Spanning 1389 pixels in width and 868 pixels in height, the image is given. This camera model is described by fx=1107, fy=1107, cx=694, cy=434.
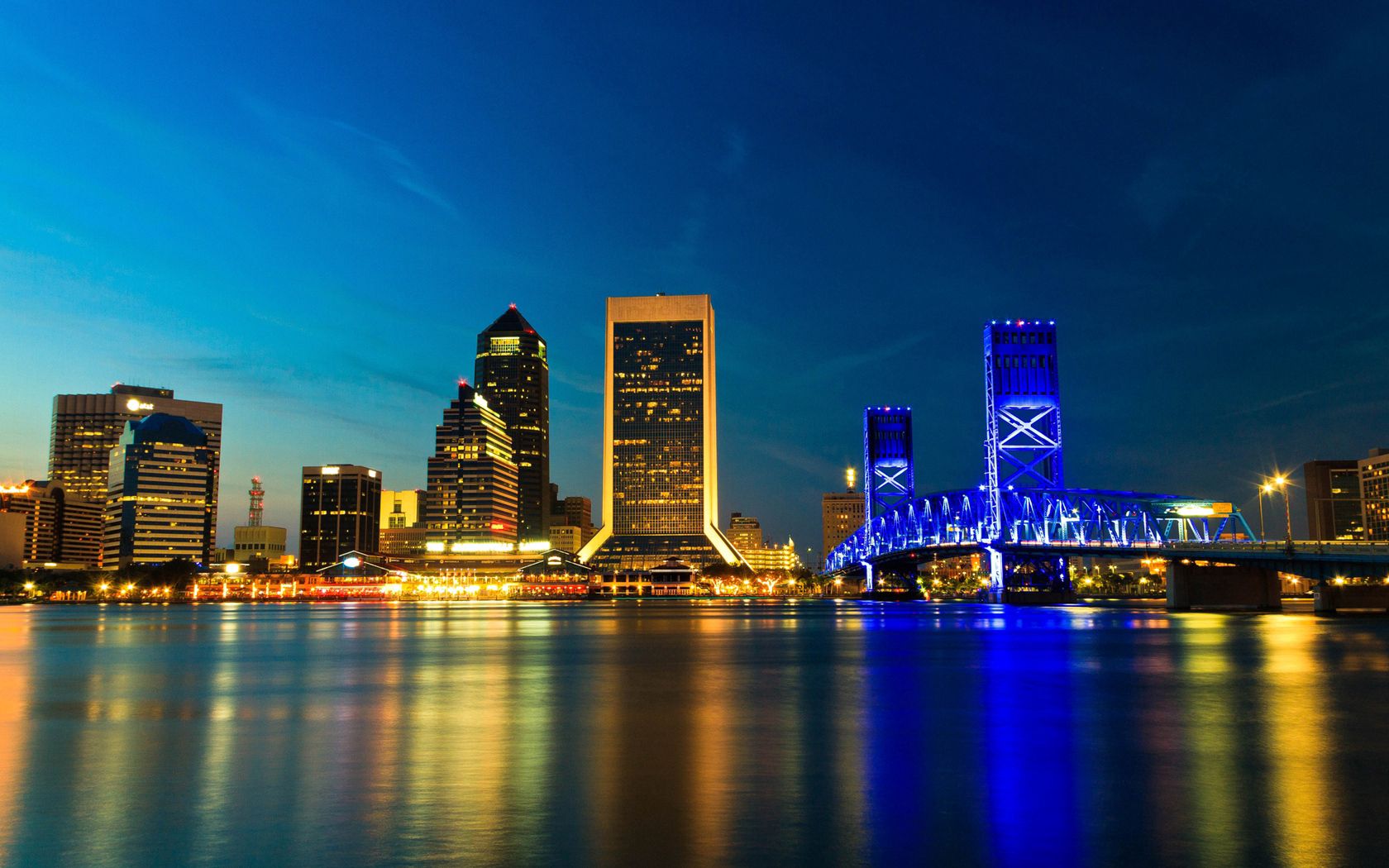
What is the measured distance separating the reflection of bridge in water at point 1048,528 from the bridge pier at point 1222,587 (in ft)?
0.34

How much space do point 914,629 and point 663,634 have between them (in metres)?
20.4

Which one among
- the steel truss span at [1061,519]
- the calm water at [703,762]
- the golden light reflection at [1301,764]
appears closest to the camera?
the golden light reflection at [1301,764]

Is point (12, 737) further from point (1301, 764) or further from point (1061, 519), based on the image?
point (1061, 519)

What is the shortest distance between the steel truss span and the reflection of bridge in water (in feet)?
0.68

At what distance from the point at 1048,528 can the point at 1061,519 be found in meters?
6.62

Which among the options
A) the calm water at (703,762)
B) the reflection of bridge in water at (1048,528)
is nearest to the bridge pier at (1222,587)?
the reflection of bridge in water at (1048,528)

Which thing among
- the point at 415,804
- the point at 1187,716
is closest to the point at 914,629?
the point at 1187,716

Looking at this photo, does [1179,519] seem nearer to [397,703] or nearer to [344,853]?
[397,703]

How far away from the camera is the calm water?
45.5 ft

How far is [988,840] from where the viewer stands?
13.9m

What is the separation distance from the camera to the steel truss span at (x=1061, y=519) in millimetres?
131750

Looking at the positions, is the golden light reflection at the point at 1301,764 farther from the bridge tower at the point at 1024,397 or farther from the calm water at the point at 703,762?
the bridge tower at the point at 1024,397

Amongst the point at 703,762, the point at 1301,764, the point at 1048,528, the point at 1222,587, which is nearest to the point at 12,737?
the point at 703,762

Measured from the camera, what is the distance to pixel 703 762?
20.2 m
